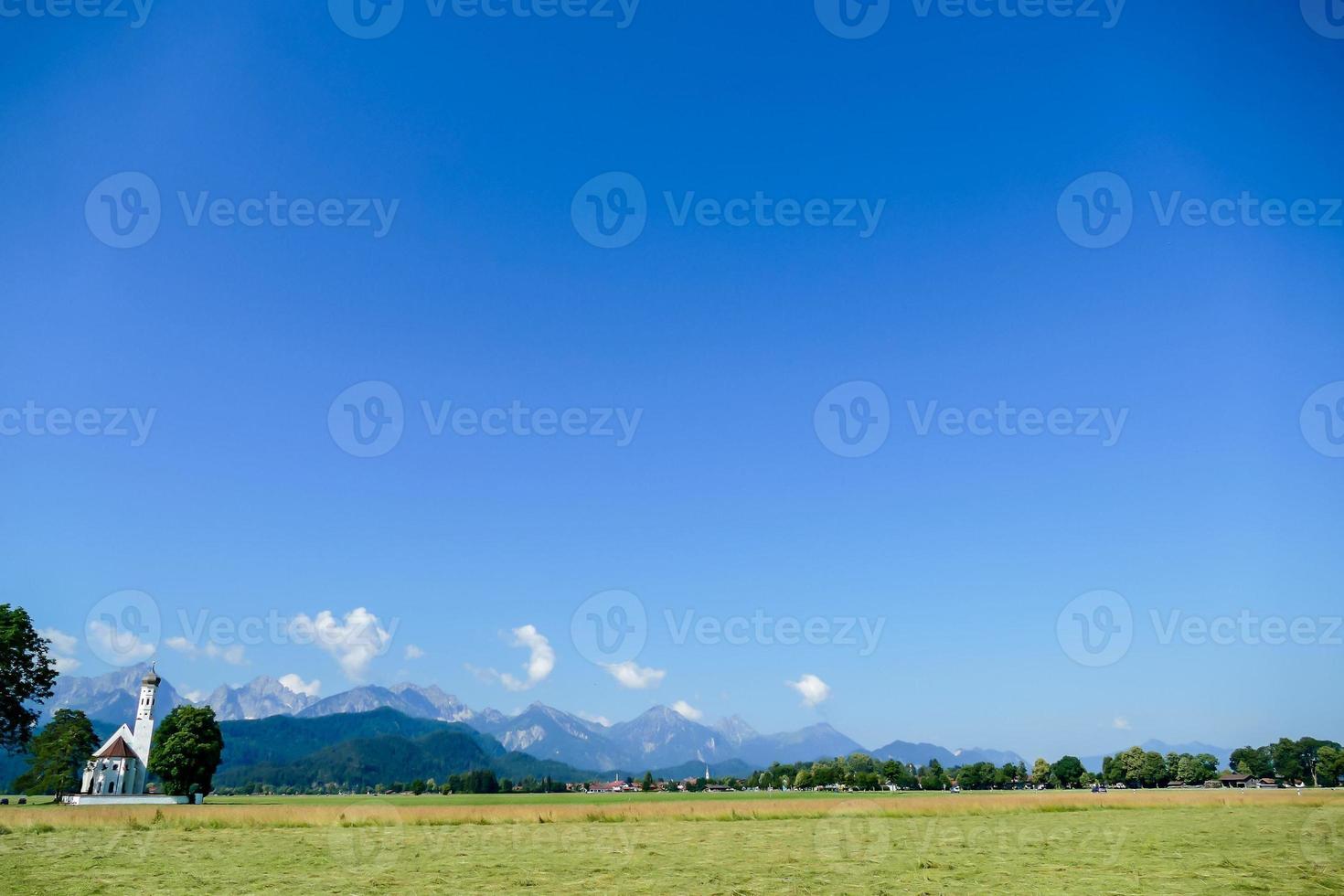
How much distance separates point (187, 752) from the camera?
76.2 meters

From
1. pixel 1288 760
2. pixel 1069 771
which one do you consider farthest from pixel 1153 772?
pixel 1288 760

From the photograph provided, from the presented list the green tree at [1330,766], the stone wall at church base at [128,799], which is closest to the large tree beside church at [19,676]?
the stone wall at church base at [128,799]

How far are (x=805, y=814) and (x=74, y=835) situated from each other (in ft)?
126

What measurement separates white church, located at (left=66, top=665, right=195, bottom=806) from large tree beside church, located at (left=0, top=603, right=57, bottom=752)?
49.8 feet

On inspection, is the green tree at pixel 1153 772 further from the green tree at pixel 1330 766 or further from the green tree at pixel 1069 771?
the green tree at pixel 1330 766

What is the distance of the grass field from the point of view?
19641mm

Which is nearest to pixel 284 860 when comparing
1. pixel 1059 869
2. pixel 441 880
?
pixel 441 880

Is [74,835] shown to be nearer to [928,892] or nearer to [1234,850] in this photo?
[928,892]

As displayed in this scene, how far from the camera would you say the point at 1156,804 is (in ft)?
195

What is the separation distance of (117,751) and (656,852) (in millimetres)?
82079
